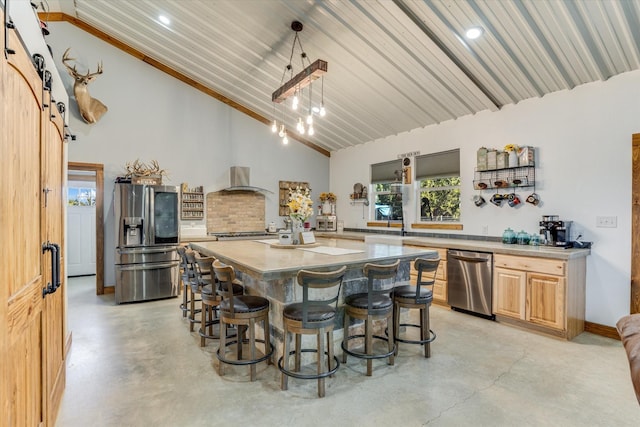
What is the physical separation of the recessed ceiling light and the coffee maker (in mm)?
2187

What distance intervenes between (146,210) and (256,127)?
9.01ft

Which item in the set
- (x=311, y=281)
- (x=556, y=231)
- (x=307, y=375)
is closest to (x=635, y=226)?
(x=556, y=231)

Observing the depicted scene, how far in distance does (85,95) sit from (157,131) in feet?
3.62

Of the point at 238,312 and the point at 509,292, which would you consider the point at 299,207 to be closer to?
the point at 238,312

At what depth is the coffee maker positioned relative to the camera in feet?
12.4

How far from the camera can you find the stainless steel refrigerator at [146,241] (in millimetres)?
4938

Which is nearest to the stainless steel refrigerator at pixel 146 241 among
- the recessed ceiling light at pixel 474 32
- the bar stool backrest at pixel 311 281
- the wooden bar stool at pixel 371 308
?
the wooden bar stool at pixel 371 308

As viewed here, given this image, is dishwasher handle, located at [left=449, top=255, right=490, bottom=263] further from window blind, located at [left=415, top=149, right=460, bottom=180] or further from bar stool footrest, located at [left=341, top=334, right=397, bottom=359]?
bar stool footrest, located at [left=341, top=334, right=397, bottom=359]

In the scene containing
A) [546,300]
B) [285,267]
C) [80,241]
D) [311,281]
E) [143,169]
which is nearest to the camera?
[311,281]

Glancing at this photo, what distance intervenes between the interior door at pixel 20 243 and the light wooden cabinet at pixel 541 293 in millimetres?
4189

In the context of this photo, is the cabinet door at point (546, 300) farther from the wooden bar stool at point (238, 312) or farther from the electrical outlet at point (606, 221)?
the wooden bar stool at point (238, 312)

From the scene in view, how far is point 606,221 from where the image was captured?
3572 mm

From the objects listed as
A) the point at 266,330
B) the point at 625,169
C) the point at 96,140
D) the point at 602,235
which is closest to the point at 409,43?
the point at 625,169

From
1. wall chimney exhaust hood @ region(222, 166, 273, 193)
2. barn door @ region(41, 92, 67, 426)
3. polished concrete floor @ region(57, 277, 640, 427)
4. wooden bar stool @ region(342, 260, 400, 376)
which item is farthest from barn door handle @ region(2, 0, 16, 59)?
wall chimney exhaust hood @ region(222, 166, 273, 193)
